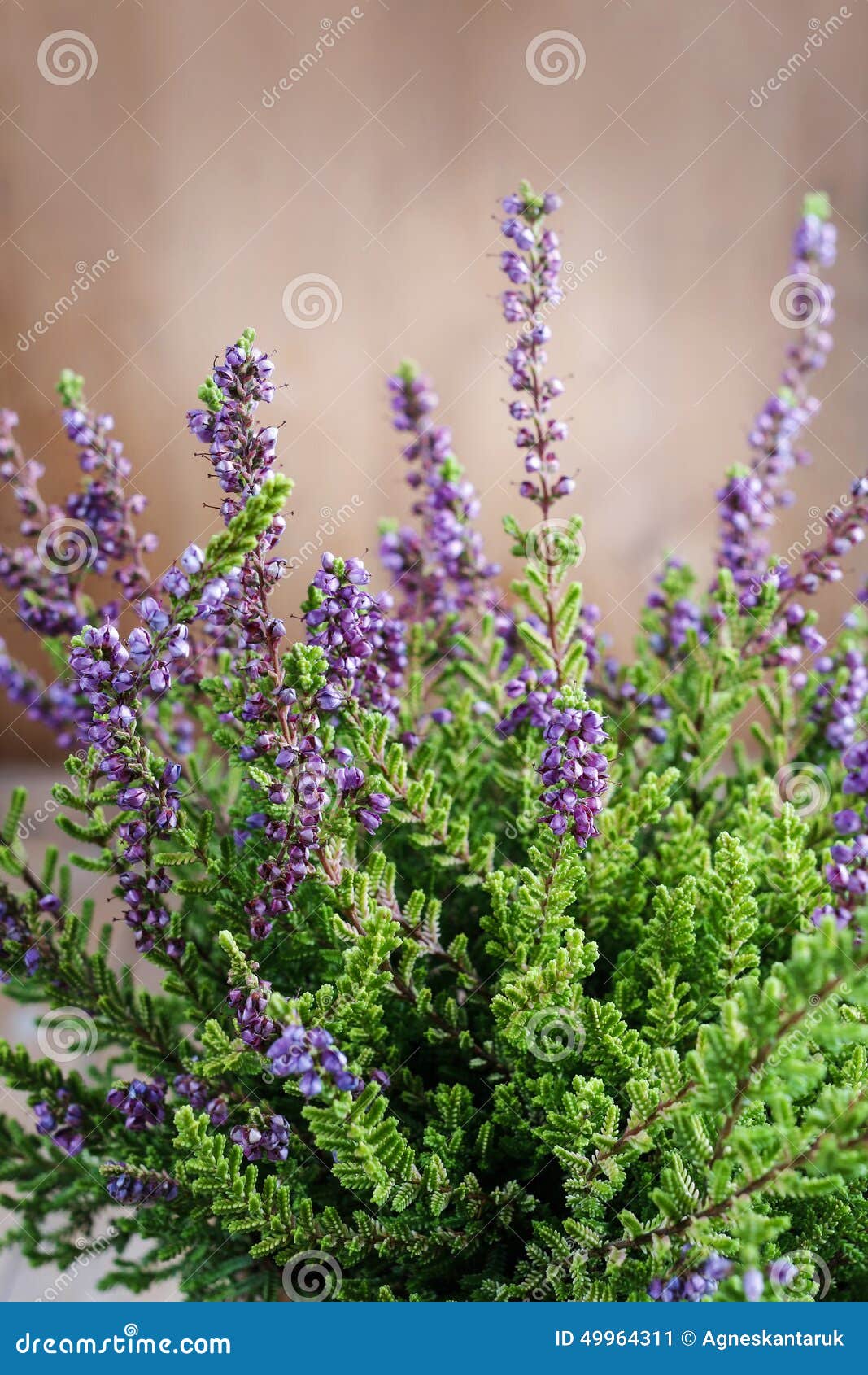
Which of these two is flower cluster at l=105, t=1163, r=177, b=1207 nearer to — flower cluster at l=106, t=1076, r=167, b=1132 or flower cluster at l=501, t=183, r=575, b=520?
flower cluster at l=106, t=1076, r=167, b=1132

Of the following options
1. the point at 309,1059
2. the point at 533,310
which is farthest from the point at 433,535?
the point at 309,1059

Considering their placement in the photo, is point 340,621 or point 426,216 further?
point 426,216

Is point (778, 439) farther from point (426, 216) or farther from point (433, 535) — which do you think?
point (426, 216)

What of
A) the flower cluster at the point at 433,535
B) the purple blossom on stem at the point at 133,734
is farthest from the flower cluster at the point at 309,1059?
the flower cluster at the point at 433,535

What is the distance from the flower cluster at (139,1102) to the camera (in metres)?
0.53

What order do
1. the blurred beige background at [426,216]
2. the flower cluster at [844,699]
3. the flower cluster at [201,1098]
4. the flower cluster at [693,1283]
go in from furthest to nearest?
the blurred beige background at [426,216]
the flower cluster at [844,699]
the flower cluster at [201,1098]
the flower cluster at [693,1283]

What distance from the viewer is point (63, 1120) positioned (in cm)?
59

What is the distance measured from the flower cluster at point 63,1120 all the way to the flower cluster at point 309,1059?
237 millimetres

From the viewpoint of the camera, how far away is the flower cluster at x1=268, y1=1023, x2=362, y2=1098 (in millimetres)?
391

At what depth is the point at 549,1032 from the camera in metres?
0.50

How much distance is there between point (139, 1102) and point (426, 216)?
127 cm

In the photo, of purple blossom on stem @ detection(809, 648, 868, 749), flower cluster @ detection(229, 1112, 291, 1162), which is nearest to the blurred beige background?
purple blossom on stem @ detection(809, 648, 868, 749)

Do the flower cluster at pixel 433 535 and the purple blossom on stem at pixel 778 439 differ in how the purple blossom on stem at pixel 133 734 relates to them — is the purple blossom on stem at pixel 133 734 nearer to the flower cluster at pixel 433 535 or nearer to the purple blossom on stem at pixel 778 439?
the flower cluster at pixel 433 535

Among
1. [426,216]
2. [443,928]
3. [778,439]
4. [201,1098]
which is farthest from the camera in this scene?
[426,216]
